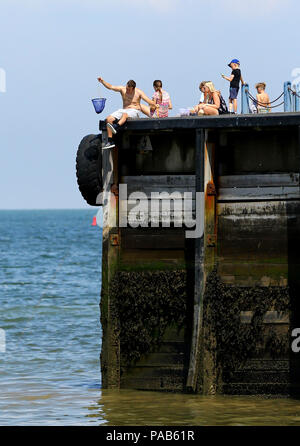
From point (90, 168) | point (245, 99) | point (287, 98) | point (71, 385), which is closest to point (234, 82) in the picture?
point (245, 99)

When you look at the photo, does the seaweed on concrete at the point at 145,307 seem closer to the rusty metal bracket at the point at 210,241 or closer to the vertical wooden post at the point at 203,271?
the vertical wooden post at the point at 203,271

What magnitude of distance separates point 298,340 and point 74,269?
4150 centimetres

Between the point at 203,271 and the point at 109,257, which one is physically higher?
the point at 109,257

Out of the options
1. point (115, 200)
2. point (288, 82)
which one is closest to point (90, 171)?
point (115, 200)

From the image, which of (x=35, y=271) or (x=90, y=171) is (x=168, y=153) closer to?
(x=90, y=171)

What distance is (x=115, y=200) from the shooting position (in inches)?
641

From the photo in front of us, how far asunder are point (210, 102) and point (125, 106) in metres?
1.35

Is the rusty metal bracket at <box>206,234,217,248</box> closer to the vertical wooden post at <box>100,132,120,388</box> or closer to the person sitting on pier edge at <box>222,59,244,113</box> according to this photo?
the vertical wooden post at <box>100,132,120,388</box>

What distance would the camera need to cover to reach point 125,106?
54.7ft

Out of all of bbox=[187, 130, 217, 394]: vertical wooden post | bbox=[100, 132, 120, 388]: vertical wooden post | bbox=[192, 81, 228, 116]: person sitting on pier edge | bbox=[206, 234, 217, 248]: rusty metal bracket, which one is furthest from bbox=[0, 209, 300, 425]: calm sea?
bbox=[192, 81, 228, 116]: person sitting on pier edge

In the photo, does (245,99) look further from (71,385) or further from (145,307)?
(71,385)

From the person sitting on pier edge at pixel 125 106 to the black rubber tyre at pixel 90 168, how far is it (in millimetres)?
316

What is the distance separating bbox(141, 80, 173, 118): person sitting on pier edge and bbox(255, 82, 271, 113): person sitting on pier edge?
58.0 inches

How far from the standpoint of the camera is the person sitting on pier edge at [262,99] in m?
17.3
